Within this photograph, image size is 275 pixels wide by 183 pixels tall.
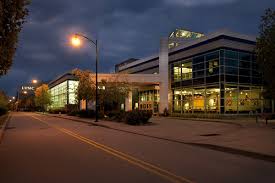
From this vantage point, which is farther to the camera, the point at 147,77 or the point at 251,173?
the point at 147,77

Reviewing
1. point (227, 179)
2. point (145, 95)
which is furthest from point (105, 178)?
point (145, 95)

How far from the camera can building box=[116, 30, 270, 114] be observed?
47.3 metres

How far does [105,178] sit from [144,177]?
94 cm

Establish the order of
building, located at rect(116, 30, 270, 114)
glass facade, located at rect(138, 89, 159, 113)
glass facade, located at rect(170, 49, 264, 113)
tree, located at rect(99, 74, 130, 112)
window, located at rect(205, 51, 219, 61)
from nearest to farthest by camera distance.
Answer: tree, located at rect(99, 74, 130, 112) < glass facade, located at rect(170, 49, 264, 113) < building, located at rect(116, 30, 270, 114) < window, located at rect(205, 51, 219, 61) < glass facade, located at rect(138, 89, 159, 113)

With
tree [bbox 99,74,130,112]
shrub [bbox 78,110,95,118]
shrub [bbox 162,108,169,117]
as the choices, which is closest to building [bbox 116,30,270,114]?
shrub [bbox 162,108,169,117]

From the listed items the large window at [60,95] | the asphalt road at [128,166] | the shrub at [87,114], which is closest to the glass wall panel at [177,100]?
the shrub at [87,114]

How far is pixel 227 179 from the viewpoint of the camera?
28.5 feet

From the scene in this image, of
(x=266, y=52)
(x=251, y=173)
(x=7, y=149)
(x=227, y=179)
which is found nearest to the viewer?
(x=227, y=179)

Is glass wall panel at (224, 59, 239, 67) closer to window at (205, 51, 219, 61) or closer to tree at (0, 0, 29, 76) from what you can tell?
window at (205, 51, 219, 61)

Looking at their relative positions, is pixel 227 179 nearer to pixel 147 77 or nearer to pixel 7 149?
pixel 7 149

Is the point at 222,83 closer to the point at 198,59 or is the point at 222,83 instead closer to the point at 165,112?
the point at 198,59

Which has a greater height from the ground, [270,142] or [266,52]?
[266,52]

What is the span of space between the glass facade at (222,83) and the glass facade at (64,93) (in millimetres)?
35407

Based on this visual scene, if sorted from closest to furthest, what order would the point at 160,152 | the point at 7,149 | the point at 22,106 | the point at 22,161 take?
1. the point at 22,161
2. the point at 160,152
3. the point at 7,149
4. the point at 22,106
